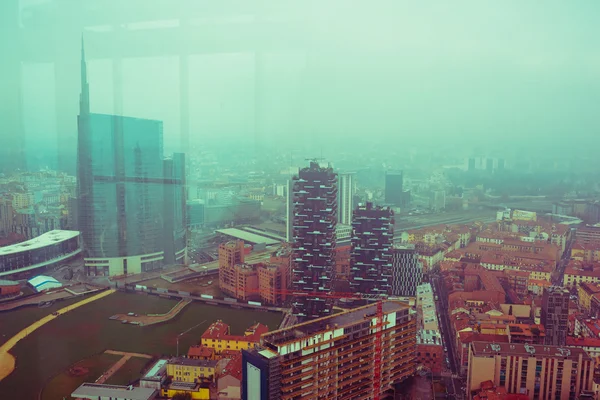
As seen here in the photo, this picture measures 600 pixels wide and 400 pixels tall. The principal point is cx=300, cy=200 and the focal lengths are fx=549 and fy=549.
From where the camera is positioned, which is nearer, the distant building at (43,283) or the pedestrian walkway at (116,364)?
the pedestrian walkway at (116,364)

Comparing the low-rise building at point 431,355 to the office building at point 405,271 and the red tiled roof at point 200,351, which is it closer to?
the office building at point 405,271

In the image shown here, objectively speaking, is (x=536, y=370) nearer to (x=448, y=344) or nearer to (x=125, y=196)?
(x=448, y=344)

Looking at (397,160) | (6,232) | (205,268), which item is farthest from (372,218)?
(6,232)

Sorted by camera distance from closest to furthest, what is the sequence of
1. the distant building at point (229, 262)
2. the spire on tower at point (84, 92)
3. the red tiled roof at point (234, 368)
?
the red tiled roof at point (234, 368) → the distant building at point (229, 262) → the spire on tower at point (84, 92)

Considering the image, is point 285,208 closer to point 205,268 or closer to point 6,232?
point 205,268

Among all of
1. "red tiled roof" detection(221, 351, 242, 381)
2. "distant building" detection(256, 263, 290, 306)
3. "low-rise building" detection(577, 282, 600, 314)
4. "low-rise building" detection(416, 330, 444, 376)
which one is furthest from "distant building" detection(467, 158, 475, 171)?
"red tiled roof" detection(221, 351, 242, 381)

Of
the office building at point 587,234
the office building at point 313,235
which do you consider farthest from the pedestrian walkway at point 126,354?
the office building at point 587,234

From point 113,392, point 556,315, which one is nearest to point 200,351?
point 113,392
